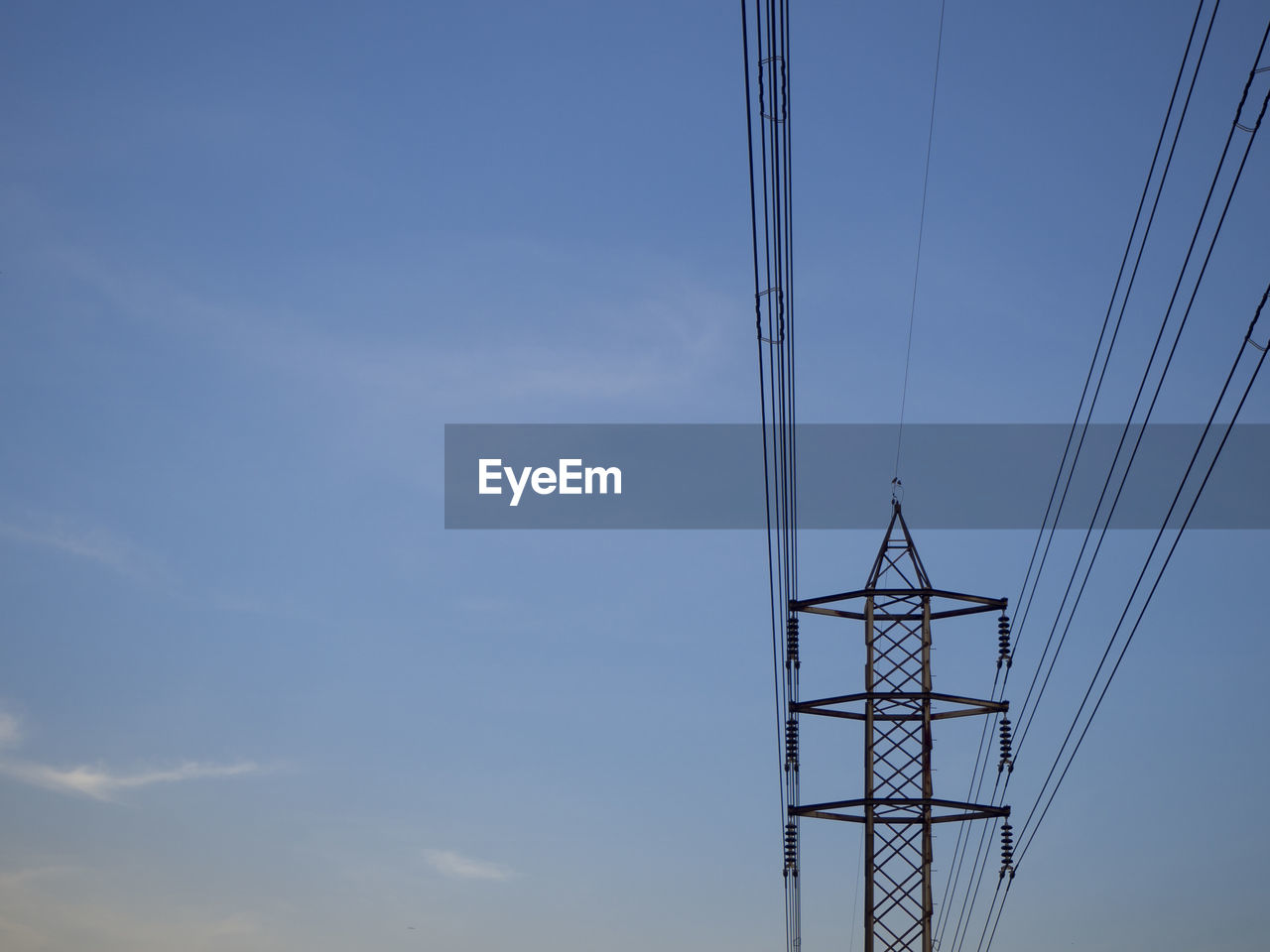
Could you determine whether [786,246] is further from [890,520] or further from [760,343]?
[890,520]

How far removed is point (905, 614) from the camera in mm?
41031

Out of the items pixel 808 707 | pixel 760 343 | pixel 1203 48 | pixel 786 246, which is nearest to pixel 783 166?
pixel 786 246

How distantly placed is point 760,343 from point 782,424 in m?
2.41

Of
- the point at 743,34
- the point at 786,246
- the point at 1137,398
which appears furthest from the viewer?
the point at 1137,398

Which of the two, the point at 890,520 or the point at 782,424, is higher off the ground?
the point at 890,520

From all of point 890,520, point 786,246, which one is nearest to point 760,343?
point 786,246

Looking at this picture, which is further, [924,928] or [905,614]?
[905,614]

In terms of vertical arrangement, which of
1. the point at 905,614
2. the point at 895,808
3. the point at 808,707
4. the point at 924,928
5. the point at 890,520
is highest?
the point at 890,520

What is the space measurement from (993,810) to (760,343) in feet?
73.7

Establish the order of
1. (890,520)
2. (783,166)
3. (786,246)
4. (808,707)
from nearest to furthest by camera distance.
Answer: (783,166) < (786,246) < (808,707) < (890,520)

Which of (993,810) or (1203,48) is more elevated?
(1203,48)

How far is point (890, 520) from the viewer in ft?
143

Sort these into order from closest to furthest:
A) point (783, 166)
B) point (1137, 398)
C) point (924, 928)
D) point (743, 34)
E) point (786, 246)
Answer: point (743, 34)
point (783, 166)
point (786, 246)
point (1137, 398)
point (924, 928)

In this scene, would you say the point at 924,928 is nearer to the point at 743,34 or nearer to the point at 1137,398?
the point at 1137,398
